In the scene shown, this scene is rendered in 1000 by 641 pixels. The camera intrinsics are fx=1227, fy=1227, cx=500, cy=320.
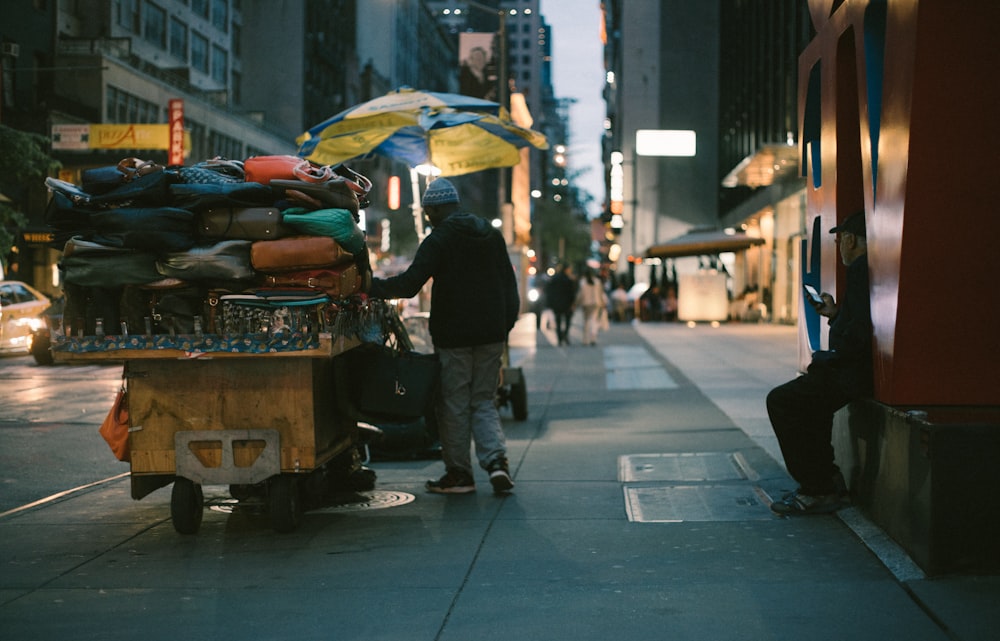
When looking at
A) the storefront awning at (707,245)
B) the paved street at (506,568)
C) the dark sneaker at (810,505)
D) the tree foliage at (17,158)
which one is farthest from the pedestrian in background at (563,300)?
the dark sneaker at (810,505)

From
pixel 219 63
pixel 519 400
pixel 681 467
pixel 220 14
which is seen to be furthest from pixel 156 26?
pixel 681 467

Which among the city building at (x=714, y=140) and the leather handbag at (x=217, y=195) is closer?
the leather handbag at (x=217, y=195)

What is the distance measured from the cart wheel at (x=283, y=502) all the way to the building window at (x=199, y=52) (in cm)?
5526

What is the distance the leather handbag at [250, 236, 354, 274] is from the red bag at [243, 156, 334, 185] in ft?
1.29

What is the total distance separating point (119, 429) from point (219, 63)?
207ft

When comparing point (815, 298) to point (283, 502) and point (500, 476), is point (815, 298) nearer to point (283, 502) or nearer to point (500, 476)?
point (500, 476)

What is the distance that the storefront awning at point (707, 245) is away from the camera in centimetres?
4415

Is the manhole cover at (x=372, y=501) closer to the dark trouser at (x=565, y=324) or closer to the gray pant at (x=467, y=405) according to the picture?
the gray pant at (x=467, y=405)

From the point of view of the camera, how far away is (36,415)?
13555 millimetres

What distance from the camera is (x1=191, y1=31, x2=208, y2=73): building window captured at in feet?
194

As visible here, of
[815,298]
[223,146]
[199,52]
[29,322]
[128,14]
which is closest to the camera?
[815,298]

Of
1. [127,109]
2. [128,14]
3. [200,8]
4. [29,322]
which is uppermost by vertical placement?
[200,8]

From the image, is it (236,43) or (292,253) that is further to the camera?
(236,43)

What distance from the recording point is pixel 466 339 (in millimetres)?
7781
